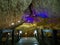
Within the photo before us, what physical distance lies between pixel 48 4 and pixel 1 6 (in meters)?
3.09

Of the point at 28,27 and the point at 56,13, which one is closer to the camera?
the point at 56,13

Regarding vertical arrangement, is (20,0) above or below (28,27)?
above

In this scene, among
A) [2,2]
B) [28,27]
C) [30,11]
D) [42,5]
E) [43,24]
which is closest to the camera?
[2,2]

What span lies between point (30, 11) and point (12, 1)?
3256 mm

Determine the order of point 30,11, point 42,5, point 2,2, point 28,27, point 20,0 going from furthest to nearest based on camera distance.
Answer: point 28,27 → point 30,11 → point 42,5 → point 20,0 → point 2,2

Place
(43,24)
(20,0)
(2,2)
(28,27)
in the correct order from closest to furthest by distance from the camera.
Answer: (2,2) → (20,0) → (43,24) → (28,27)

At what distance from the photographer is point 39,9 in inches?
407

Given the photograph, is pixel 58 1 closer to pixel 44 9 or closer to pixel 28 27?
pixel 44 9

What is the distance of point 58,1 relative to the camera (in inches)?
363

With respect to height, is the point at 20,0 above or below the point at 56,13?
above

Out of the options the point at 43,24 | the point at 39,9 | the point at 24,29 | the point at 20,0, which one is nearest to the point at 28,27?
the point at 24,29

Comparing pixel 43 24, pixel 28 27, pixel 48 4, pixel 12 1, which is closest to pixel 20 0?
pixel 12 1

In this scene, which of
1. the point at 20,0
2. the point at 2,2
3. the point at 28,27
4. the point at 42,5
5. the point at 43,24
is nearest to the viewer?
the point at 2,2

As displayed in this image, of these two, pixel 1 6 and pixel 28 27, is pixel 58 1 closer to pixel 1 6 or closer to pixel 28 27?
pixel 1 6
